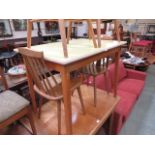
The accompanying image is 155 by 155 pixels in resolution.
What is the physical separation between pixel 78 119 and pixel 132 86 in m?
1.83

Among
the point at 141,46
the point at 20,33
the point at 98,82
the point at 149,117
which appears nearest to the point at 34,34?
the point at 20,33

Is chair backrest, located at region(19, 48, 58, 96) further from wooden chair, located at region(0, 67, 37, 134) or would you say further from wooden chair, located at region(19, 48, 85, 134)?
wooden chair, located at region(0, 67, 37, 134)

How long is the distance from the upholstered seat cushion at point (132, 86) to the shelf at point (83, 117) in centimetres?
106

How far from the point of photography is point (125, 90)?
2725 mm

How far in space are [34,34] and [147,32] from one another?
4.99 meters

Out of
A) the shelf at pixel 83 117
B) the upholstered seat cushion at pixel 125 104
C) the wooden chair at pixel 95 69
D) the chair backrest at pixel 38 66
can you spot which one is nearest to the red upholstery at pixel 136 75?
the upholstered seat cushion at pixel 125 104

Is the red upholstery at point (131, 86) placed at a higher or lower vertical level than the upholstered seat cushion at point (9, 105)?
lower

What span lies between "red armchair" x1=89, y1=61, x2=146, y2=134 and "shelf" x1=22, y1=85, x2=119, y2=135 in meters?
0.46

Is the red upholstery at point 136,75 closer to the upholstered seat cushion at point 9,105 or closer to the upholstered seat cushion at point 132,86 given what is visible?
the upholstered seat cushion at point 132,86

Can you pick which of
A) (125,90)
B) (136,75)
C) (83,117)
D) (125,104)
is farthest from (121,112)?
(136,75)

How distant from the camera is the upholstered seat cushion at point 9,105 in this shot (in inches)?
41.3

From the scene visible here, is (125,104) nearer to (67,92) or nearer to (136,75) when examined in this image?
(136,75)

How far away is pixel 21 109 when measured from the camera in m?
1.12

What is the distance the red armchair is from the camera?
2.07 metres
